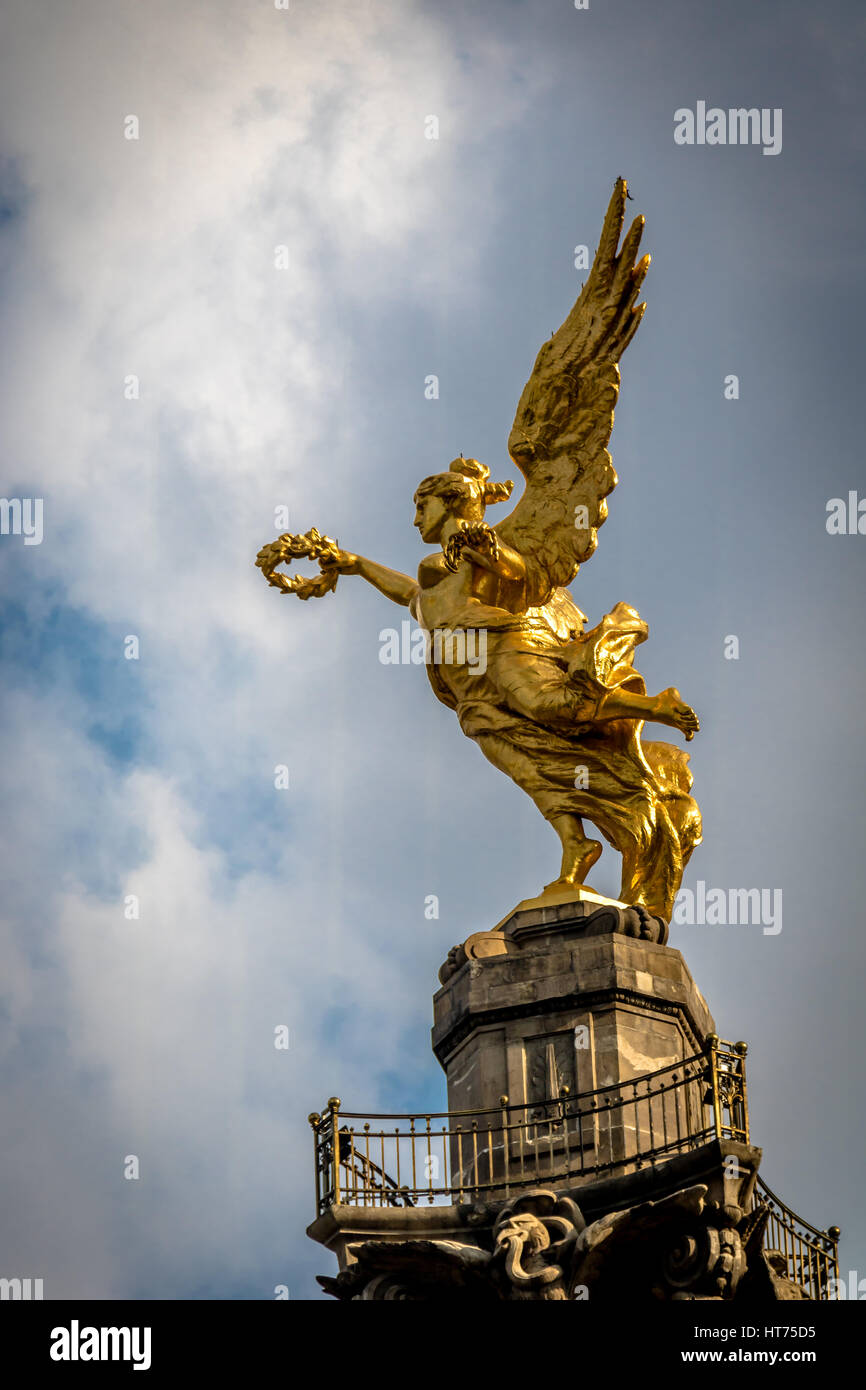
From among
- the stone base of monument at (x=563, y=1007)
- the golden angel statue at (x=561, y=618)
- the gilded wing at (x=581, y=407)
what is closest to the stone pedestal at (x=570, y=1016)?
the stone base of monument at (x=563, y=1007)

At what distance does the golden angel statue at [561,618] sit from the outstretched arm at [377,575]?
0.06 feet

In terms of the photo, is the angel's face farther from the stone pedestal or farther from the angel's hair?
the stone pedestal

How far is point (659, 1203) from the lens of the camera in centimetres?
3072

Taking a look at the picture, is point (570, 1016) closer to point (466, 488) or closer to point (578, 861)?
point (578, 861)

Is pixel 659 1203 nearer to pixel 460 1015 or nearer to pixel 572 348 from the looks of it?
pixel 460 1015

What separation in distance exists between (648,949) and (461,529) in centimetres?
594

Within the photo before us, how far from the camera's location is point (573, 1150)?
3262 centimetres

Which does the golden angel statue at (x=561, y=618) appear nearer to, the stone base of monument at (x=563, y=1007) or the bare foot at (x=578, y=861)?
the bare foot at (x=578, y=861)

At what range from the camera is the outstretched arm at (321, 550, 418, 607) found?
3781 centimetres

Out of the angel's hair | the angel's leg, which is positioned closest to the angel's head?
the angel's hair

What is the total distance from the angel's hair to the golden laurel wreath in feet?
5.31

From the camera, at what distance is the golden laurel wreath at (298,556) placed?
38.4 metres
